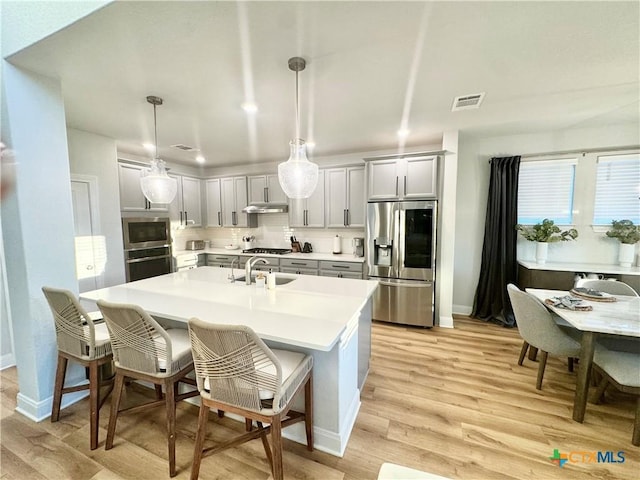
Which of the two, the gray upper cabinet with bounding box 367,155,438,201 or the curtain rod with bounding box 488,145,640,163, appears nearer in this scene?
the curtain rod with bounding box 488,145,640,163

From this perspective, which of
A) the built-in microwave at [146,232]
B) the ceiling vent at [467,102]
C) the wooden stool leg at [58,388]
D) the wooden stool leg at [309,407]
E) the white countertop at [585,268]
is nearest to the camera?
the wooden stool leg at [309,407]

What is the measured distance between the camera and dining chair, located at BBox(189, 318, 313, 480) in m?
1.20

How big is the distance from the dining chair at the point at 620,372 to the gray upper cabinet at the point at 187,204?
5417 mm

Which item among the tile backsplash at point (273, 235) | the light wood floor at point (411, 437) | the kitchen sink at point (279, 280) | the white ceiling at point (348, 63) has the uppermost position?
the white ceiling at point (348, 63)

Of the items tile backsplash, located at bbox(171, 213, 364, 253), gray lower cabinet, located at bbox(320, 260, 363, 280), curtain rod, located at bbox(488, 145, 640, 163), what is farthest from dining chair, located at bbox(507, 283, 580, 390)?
tile backsplash, located at bbox(171, 213, 364, 253)

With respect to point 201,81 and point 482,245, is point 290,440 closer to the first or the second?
point 201,81

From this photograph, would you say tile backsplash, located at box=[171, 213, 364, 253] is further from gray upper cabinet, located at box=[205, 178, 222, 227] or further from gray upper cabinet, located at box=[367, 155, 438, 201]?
gray upper cabinet, located at box=[367, 155, 438, 201]

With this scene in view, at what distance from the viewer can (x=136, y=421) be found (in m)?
1.93

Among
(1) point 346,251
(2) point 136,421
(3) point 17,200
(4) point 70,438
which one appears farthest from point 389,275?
(3) point 17,200

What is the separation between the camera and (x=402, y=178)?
355 cm

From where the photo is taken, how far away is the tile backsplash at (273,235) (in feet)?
14.9

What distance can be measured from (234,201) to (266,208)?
72cm

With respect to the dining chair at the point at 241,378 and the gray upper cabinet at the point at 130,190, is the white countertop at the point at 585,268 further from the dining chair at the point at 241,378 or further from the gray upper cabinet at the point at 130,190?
the gray upper cabinet at the point at 130,190

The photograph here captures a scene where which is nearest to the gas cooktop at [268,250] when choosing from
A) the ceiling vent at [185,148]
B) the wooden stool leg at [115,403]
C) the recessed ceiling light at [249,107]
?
the ceiling vent at [185,148]
